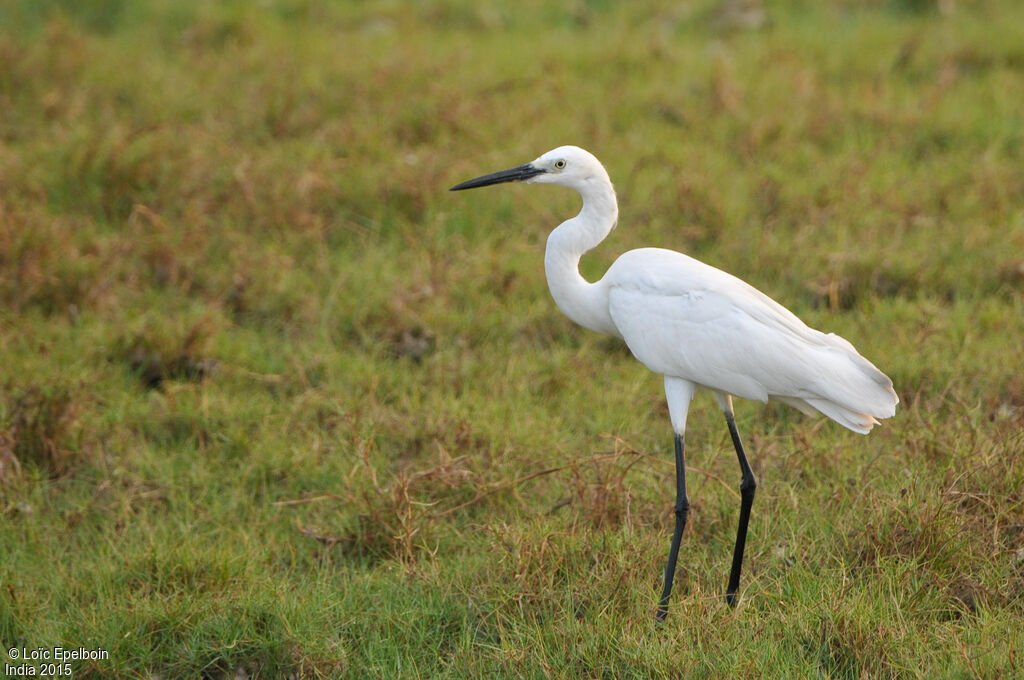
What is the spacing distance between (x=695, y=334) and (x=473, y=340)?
6.19 ft

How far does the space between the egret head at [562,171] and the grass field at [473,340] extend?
102cm

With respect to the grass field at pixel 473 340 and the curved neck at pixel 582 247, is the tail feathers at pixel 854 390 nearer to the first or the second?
the grass field at pixel 473 340

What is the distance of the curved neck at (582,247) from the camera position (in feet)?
13.0

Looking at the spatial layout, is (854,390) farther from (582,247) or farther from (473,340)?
(473,340)

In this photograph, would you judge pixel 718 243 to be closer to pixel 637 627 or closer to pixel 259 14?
pixel 637 627

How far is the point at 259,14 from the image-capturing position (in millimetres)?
8914

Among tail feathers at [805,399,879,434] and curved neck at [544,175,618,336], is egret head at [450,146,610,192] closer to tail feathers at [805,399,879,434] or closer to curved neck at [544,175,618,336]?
curved neck at [544,175,618,336]

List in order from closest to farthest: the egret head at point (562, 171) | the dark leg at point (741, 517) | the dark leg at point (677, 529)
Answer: the dark leg at point (677, 529) < the dark leg at point (741, 517) < the egret head at point (562, 171)

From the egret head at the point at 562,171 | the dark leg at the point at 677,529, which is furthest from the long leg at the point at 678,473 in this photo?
the egret head at the point at 562,171

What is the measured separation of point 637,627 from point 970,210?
12.9 ft

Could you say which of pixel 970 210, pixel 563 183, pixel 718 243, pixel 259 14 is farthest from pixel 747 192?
pixel 259 14


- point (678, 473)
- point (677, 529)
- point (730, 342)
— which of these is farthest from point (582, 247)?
point (677, 529)

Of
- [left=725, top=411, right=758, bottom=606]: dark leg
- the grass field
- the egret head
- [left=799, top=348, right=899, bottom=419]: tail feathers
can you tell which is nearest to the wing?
[left=799, top=348, right=899, bottom=419]: tail feathers

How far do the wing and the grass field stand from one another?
49 cm
